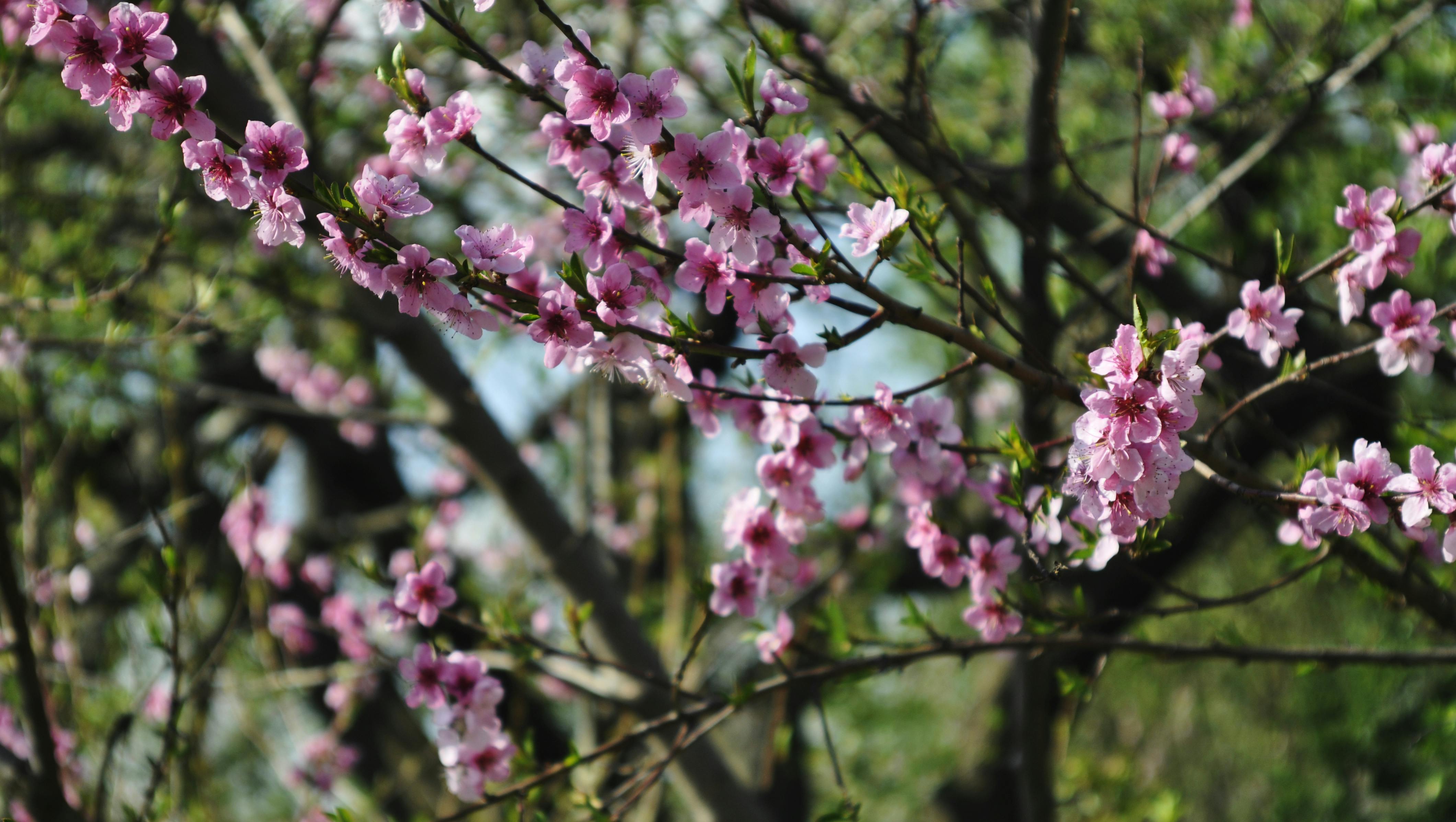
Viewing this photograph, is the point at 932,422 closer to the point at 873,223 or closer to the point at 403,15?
the point at 873,223

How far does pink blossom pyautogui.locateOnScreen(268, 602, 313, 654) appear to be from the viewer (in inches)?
163

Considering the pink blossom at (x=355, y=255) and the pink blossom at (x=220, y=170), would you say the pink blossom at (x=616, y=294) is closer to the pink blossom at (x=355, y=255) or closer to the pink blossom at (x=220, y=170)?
the pink blossom at (x=355, y=255)

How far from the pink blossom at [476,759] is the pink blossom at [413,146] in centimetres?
110

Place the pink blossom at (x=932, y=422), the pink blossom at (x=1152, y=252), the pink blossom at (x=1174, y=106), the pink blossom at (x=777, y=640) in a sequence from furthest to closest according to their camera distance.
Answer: the pink blossom at (x=1174, y=106)
the pink blossom at (x=1152, y=252)
the pink blossom at (x=777, y=640)
the pink blossom at (x=932, y=422)

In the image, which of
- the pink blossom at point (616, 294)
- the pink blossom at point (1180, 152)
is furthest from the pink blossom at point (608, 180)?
the pink blossom at point (1180, 152)

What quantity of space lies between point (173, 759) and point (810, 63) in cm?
212

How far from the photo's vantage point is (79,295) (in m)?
2.39

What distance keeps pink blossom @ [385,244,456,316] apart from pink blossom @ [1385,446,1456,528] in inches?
51.5

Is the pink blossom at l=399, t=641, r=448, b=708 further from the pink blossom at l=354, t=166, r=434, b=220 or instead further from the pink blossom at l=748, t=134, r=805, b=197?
the pink blossom at l=748, t=134, r=805, b=197

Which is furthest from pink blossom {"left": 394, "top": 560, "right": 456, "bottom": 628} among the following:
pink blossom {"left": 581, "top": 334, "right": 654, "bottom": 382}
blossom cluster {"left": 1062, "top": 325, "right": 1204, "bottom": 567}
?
blossom cluster {"left": 1062, "top": 325, "right": 1204, "bottom": 567}

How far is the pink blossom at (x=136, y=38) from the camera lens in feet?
4.33

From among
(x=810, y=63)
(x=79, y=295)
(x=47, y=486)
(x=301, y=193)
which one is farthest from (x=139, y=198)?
(x=301, y=193)

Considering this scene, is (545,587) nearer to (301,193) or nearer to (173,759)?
(173,759)

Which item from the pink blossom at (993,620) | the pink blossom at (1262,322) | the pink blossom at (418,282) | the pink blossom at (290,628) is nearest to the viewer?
the pink blossom at (418,282)
